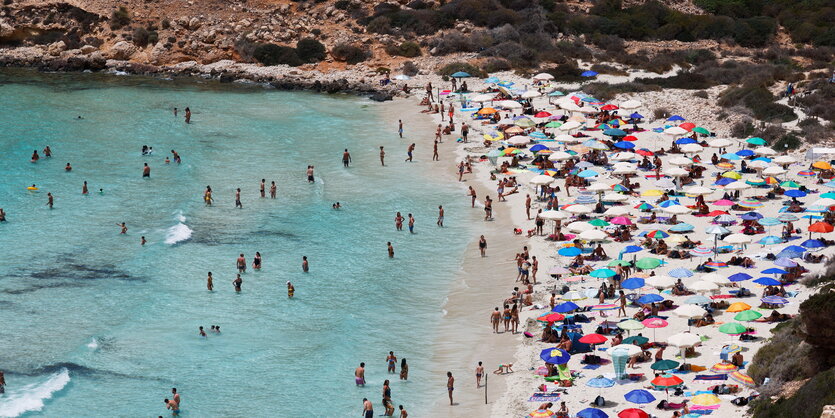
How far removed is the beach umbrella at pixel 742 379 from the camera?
80.6 feet

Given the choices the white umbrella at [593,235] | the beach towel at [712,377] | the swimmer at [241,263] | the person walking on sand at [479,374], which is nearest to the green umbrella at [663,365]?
the beach towel at [712,377]

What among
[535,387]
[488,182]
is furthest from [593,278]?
[488,182]

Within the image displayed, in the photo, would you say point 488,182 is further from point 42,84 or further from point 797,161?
point 42,84

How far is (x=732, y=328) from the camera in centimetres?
2738

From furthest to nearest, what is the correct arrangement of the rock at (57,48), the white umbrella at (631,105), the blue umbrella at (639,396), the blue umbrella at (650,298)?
the rock at (57,48) < the white umbrella at (631,105) < the blue umbrella at (650,298) < the blue umbrella at (639,396)

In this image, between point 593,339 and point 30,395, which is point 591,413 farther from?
point 30,395

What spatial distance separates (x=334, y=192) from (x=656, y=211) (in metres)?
14.3

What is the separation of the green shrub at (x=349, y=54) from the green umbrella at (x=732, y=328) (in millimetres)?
48206

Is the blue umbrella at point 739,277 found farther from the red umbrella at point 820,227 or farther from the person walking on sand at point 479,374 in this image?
the person walking on sand at point 479,374

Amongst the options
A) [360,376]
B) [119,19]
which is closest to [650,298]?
[360,376]

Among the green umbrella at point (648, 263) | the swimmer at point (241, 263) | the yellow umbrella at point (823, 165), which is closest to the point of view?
the green umbrella at point (648, 263)

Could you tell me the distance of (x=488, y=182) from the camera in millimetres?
46781

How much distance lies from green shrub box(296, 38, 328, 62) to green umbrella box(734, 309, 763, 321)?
4938cm

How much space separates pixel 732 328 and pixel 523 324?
6.63 metres
